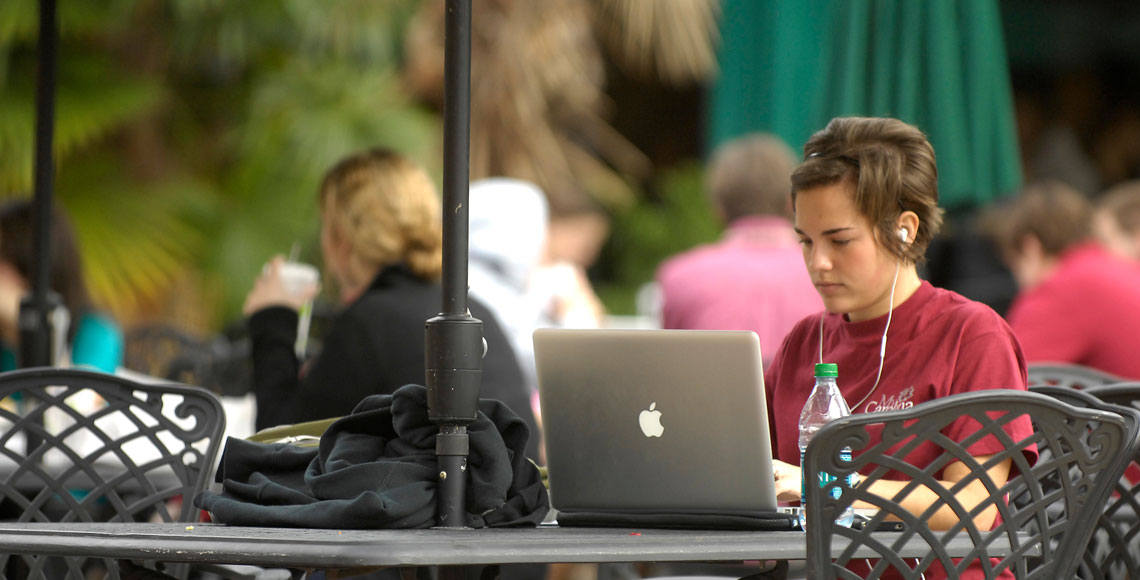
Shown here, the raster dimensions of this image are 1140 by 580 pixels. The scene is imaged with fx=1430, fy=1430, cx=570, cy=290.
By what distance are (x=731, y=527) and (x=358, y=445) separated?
0.52 meters

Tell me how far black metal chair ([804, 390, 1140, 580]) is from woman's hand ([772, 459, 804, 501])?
0.76ft

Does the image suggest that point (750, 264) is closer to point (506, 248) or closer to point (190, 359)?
point (506, 248)

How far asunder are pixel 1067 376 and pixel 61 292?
3025mm

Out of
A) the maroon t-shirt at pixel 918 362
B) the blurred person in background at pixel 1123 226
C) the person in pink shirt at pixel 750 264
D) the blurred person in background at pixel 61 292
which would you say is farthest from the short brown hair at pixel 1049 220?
the blurred person in background at pixel 61 292

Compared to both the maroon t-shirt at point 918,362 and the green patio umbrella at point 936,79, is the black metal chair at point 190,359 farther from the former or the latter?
the maroon t-shirt at point 918,362

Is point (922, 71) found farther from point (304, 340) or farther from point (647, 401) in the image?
point (647, 401)

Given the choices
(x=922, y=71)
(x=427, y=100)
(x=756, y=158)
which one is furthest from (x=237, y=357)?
(x=427, y=100)

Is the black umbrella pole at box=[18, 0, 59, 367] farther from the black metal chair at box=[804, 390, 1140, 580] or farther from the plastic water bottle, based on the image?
the black metal chair at box=[804, 390, 1140, 580]

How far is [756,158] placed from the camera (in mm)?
4777

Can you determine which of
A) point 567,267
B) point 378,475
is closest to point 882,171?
point 378,475

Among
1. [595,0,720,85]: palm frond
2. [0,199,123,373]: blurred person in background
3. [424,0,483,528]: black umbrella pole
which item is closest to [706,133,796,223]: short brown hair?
[0,199,123,373]: blurred person in background

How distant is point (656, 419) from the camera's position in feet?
6.43

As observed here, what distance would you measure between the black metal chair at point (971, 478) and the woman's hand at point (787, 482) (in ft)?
0.76

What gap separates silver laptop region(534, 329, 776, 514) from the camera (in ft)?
6.27
